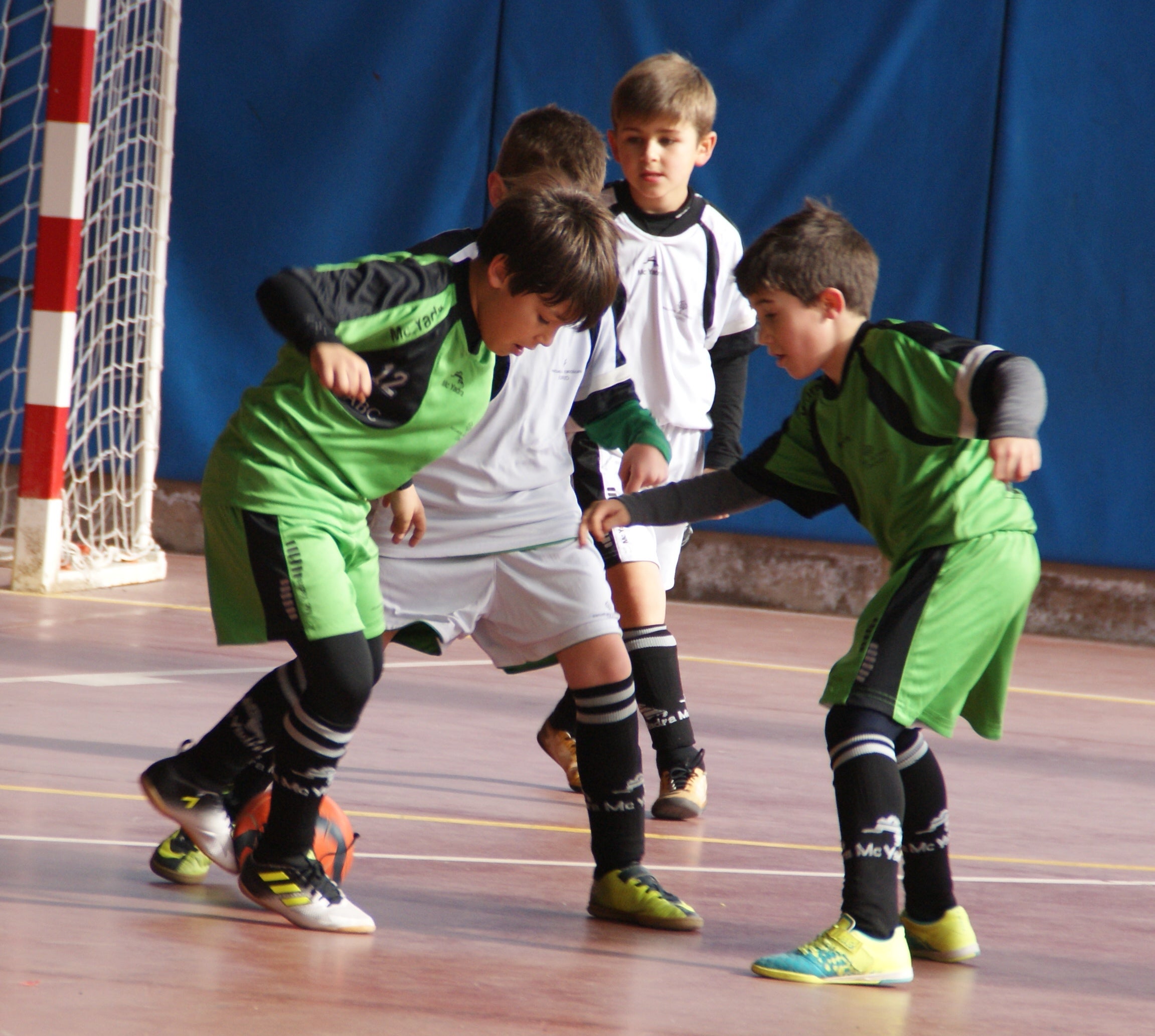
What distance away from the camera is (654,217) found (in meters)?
3.99

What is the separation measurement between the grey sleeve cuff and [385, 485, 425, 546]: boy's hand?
1.18 ft

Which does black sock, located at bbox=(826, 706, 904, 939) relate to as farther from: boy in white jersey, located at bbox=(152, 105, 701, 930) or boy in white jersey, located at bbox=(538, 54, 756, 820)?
boy in white jersey, located at bbox=(538, 54, 756, 820)

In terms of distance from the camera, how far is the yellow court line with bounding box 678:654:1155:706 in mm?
5828

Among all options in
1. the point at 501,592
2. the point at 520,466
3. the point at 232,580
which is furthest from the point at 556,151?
the point at 232,580

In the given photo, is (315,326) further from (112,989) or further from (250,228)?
(250,228)

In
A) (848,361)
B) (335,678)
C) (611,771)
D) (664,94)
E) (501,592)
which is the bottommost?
(611,771)

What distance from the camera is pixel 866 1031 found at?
2.17 m

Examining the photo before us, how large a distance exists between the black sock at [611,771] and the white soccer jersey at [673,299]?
4.26ft

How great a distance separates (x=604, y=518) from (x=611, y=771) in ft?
1.39

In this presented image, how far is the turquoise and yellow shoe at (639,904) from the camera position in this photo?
104 inches

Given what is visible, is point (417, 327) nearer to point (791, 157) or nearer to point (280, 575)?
point (280, 575)

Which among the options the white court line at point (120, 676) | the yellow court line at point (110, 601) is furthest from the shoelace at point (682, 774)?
the yellow court line at point (110, 601)

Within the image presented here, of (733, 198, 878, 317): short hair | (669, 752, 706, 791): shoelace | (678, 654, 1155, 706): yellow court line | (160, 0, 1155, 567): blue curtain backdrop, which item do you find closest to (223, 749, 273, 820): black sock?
(669, 752, 706, 791): shoelace

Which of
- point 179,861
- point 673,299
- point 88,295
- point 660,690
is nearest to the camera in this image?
point 179,861
